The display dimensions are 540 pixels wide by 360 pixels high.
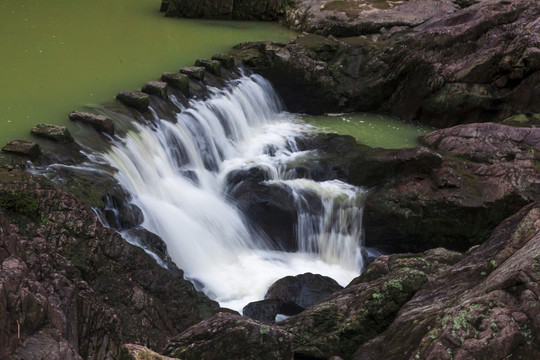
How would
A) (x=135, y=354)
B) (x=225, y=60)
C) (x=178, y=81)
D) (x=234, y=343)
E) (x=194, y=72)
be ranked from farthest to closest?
1. (x=225, y=60)
2. (x=194, y=72)
3. (x=178, y=81)
4. (x=234, y=343)
5. (x=135, y=354)

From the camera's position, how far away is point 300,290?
29.3 feet

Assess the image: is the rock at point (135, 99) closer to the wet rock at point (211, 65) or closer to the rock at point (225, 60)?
the wet rock at point (211, 65)

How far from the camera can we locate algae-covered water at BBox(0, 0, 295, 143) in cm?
1173

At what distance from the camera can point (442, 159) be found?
11500 millimetres

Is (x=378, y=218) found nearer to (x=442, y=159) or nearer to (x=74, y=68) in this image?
(x=442, y=159)

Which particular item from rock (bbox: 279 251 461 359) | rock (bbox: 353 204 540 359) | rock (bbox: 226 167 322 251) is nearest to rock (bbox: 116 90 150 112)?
rock (bbox: 226 167 322 251)

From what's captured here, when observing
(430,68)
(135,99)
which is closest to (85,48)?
(135,99)

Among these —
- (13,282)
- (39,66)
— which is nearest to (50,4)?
(39,66)

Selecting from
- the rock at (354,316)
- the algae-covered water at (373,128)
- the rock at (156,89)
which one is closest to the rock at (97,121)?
the rock at (156,89)

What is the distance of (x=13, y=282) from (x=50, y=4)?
19.4 meters

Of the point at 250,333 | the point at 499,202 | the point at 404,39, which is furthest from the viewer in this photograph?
the point at 404,39

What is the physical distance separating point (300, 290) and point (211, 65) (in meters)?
7.83

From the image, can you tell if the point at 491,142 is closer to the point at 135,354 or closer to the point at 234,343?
the point at 234,343

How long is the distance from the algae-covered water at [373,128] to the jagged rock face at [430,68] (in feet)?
1.53
